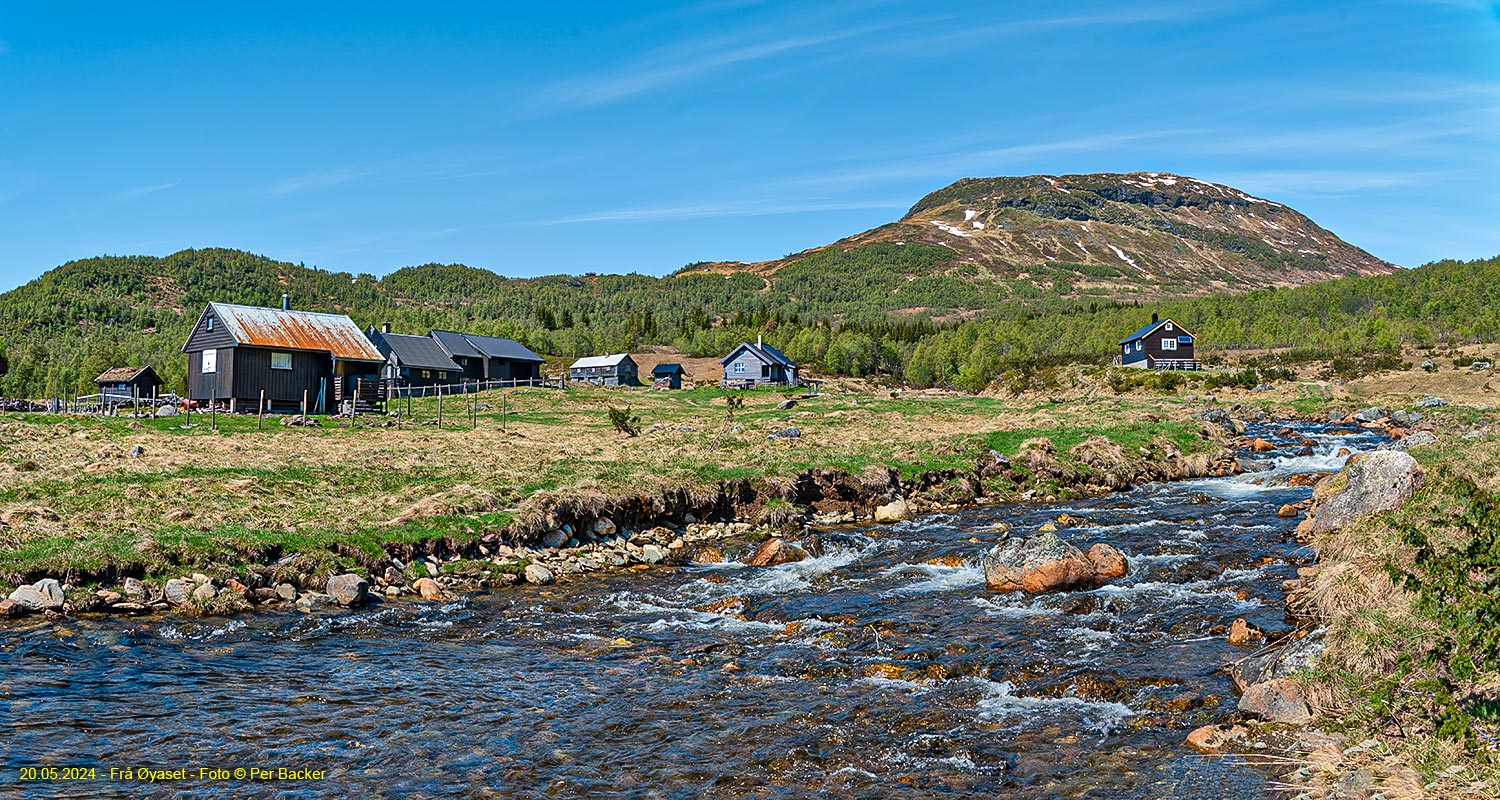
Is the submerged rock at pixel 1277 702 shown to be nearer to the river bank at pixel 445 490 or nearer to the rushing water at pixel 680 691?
the rushing water at pixel 680 691

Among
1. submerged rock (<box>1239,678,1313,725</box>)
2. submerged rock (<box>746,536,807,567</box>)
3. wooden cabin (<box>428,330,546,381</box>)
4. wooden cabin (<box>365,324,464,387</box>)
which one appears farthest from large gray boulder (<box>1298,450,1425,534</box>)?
wooden cabin (<box>428,330,546,381</box>)

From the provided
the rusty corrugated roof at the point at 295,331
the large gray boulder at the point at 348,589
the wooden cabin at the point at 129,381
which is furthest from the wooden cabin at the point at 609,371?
the large gray boulder at the point at 348,589

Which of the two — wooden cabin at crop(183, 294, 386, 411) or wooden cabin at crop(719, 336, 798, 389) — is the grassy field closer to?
wooden cabin at crop(183, 294, 386, 411)

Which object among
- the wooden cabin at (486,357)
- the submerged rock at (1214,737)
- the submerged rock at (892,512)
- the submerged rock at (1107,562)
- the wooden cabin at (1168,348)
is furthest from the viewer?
the wooden cabin at (1168,348)

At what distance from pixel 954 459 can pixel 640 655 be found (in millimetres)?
21798

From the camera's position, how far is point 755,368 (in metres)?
110

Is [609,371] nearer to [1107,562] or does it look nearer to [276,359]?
[276,359]

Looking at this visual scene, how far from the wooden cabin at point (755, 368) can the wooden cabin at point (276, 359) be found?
2170 inches

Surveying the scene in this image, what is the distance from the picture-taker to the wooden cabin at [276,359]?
2094 inches

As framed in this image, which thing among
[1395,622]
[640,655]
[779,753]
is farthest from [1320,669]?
[640,655]

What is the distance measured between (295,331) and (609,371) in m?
61.3

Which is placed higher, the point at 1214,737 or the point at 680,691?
the point at 1214,737

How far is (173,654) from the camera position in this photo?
14.1 metres

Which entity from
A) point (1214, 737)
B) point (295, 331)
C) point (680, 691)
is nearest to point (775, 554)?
point (680, 691)
